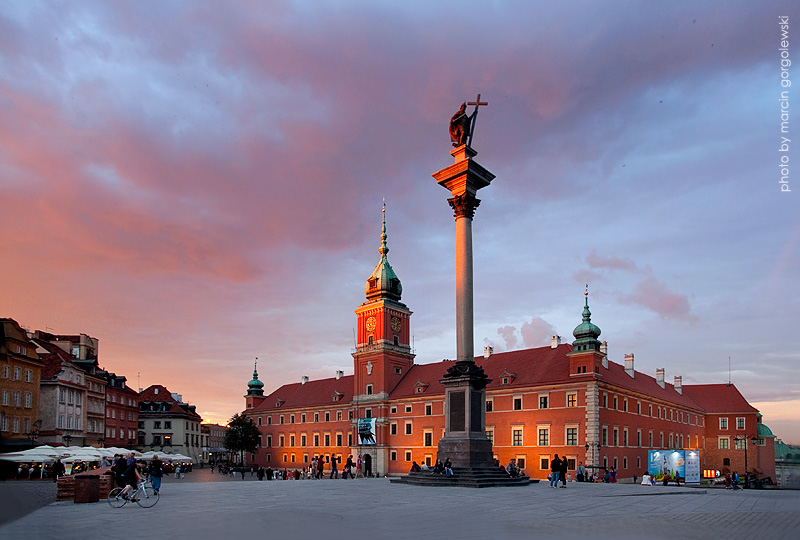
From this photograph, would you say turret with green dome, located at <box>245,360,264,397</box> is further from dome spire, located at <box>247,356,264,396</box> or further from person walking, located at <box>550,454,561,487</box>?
person walking, located at <box>550,454,561,487</box>

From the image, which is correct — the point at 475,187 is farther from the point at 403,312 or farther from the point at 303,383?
the point at 303,383

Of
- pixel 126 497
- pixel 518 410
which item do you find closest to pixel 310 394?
pixel 518 410

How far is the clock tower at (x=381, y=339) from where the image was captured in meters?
83.8

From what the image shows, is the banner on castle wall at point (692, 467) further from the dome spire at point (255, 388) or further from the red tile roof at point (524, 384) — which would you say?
the dome spire at point (255, 388)

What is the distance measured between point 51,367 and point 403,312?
41.1 meters

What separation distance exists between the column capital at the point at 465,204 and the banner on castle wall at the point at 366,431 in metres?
50.3

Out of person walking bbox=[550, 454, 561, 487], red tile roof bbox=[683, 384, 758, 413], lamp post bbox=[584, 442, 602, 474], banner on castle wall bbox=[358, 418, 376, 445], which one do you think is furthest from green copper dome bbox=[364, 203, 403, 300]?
person walking bbox=[550, 454, 561, 487]

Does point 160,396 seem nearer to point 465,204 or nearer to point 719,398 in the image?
point 719,398

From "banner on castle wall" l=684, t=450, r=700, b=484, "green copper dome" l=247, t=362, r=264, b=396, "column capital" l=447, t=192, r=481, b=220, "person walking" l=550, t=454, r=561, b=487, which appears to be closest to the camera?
"person walking" l=550, t=454, r=561, b=487

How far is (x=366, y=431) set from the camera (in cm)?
8181

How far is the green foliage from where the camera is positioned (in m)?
95.2

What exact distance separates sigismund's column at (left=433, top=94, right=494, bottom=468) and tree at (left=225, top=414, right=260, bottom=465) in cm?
6759

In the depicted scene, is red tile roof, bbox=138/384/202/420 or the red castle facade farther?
red tile roof, bbox=138/384/202/420

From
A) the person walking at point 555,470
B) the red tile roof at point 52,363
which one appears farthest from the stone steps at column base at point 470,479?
the red tile roof at point 52,363
